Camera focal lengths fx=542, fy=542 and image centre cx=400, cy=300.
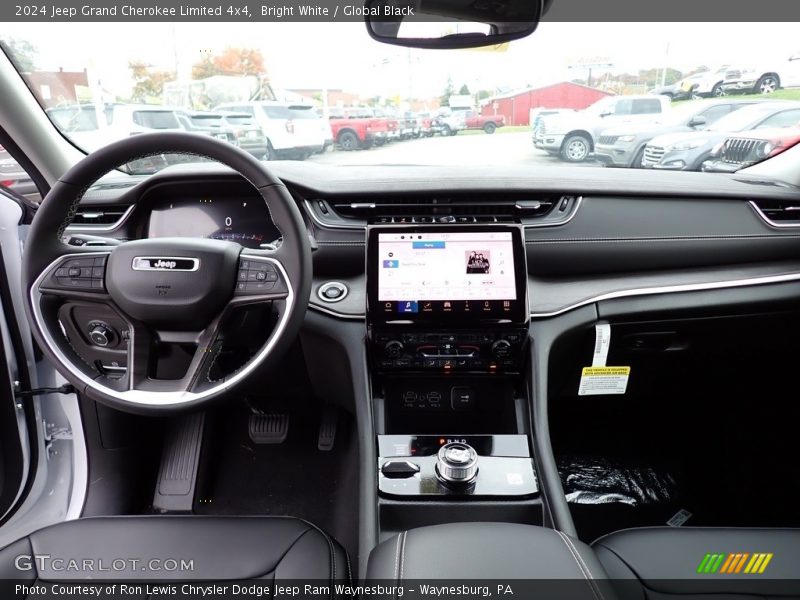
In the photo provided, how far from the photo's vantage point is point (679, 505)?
220 cm

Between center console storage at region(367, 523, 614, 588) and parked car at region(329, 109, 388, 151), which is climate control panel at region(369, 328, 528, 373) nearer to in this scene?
center console storage at region(367, 523, 614, 588)

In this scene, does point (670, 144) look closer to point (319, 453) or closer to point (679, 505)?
point (679, 505)

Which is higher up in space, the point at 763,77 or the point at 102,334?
the point at 763,77

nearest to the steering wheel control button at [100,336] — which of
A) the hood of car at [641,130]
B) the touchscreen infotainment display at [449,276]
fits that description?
the touchscreen infotainment display at [449,276]

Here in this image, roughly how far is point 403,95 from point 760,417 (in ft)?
6.40

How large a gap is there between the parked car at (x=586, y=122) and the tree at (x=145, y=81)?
147 cm

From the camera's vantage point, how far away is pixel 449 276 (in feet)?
5.27

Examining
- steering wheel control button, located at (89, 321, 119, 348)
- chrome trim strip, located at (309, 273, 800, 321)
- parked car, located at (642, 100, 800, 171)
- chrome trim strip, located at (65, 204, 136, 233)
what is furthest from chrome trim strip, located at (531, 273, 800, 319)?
chrome trim strip, located at (65, 204, 136, 233)

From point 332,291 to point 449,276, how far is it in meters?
0.41

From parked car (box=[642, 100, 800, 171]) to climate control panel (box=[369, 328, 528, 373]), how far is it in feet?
3.41

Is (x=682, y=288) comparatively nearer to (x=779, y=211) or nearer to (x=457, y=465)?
(x=779, y=211)

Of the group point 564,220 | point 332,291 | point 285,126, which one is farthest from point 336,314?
point 285,126

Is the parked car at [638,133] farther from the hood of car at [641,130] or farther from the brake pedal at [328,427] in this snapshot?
the brake pedal at [328,427]

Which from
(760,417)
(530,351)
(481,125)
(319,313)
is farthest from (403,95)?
(760,417)
